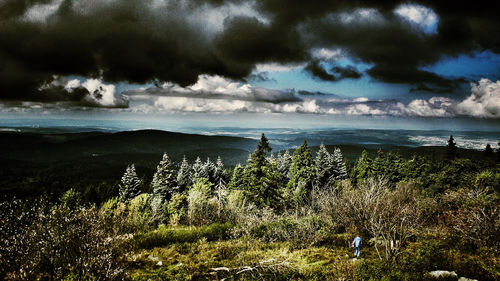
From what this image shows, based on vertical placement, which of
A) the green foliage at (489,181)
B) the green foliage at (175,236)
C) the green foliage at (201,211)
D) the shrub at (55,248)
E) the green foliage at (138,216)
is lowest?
the green foliage at (138,216)

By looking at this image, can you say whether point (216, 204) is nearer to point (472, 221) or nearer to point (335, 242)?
point (335, 242)

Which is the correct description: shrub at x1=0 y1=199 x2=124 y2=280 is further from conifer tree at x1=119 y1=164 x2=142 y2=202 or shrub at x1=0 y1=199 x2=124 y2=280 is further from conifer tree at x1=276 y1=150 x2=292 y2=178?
conifer tree at x1=276 y1=150 x2=292 y2=178

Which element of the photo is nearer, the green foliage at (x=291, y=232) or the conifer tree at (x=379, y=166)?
the green foliage at (x=291, y=232)

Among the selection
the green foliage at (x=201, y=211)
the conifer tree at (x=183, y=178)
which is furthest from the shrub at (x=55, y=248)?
the conifer tree at (x=183, y=178)

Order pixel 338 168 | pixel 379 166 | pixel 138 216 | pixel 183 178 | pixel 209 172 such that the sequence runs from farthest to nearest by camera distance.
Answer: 1. pixel 338 168
2. pixel 209 172
3. pixel 379 166
4. pixel 183 178
5. pixel 138 216

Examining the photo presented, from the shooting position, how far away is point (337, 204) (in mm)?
15078

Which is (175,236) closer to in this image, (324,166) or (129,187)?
(129,187)

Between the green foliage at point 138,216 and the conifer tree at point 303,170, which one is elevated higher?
the conifer tree at point 303,170

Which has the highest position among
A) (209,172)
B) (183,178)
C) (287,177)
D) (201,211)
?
(201,211)

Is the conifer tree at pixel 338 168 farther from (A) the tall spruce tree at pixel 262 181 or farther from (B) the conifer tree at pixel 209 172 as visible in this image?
(A) the tall spruce tree at pixel 262 181

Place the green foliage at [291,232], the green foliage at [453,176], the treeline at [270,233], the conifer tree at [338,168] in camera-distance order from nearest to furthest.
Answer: the treeline at [270,233]
the green foliage at [291,232]
the green foliage at [453,176]
the conifer tree at [338,168]

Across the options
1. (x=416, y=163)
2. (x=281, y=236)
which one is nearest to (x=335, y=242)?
(x=281, y=236)

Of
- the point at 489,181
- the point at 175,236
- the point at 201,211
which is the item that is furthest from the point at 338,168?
the point at 175,236

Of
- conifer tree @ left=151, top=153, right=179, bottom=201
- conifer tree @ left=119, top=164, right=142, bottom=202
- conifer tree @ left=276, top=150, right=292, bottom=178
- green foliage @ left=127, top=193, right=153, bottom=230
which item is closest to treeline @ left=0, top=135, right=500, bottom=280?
green foliage @ left=127, top=193, right=153, bottom=230
